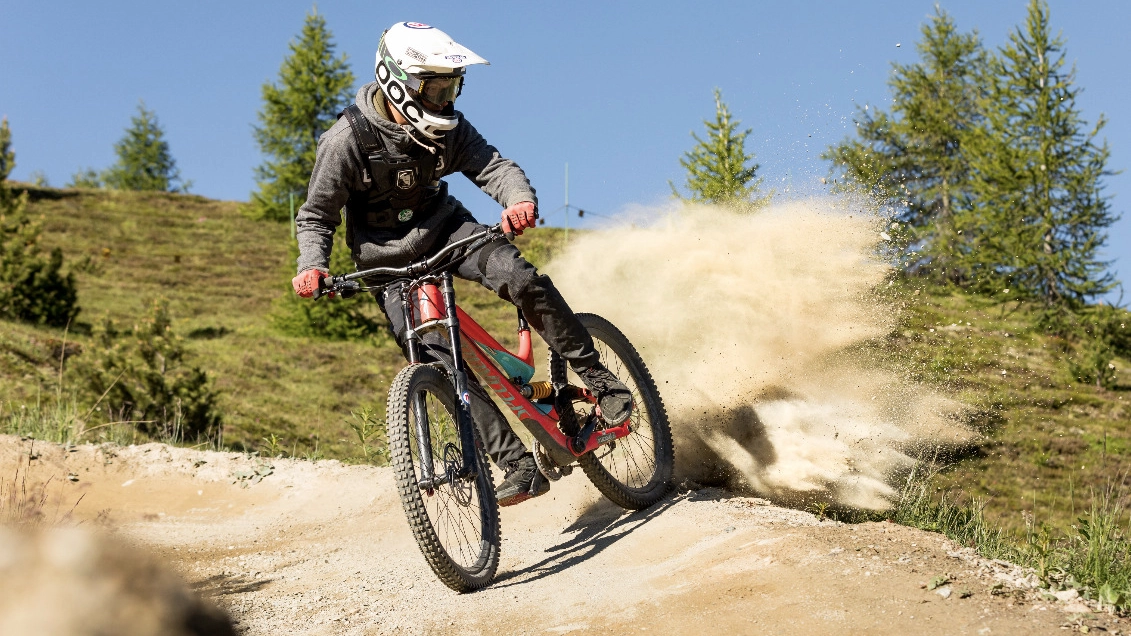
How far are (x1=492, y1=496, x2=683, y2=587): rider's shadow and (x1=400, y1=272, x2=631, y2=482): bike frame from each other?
487 mm

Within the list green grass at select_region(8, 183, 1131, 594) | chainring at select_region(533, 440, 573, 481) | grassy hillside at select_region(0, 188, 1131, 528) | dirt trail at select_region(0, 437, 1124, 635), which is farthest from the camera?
grassy hillside at select_region(0, 188, 1131, 528)

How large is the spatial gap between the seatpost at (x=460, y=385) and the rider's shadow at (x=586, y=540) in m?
0.67

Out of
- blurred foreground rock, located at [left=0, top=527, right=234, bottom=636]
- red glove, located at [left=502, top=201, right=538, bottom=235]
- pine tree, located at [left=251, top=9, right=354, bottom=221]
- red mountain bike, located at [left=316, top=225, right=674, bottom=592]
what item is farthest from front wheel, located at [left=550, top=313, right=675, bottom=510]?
pine tree, located at [left=251, top=9, right=354, bottom=221]

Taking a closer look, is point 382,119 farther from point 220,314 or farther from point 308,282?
point 220,314

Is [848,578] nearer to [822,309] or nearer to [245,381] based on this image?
[822,309]

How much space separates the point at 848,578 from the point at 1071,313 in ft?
88.0

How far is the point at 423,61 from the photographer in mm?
4770

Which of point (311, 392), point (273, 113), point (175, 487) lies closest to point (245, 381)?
point (311, 392)

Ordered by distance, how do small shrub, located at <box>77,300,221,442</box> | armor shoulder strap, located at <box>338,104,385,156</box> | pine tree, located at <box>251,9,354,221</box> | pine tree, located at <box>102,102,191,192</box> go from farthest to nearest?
pine tree, located at <box>102,102,191,192</box>
pine tree, located at <box>251,9,354,221</box>
small shrub, located at <box>77,300,221,442</box>
armor shoulder strap, located at <box>338,104,385,156</box>

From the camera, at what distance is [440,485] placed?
4.76 m

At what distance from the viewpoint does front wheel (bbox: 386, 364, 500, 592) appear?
14.8ft

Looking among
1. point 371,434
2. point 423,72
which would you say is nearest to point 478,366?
point 423,72

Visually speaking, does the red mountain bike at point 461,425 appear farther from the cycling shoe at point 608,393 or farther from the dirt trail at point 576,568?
the dirt trail at point 576,568

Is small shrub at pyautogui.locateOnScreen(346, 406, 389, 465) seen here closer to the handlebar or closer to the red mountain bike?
the red mountain bike
